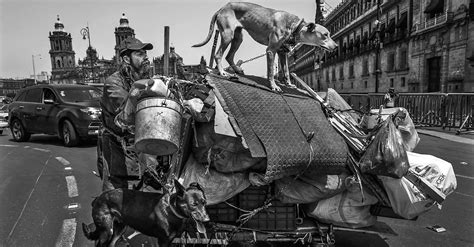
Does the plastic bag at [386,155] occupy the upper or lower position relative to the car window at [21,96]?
lower

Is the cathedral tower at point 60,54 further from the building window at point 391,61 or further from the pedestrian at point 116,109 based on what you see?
the pedestrian at point 116,109

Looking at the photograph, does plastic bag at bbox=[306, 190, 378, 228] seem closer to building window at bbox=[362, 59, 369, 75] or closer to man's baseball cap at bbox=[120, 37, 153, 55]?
man's baseball cap at bbox=[120, 37, 153, 55]

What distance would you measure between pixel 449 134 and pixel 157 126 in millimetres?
12194

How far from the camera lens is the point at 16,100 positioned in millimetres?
12211

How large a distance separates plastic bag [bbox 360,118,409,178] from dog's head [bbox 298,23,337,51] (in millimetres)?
1388

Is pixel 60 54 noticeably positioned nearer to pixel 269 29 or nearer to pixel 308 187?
pixel 269 29

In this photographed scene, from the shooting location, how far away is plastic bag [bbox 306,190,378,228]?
333cm

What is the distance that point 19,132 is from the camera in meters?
11.8

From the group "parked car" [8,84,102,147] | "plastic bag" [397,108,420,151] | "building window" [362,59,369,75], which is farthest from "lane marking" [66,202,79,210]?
"building window" [362,59,369,75]

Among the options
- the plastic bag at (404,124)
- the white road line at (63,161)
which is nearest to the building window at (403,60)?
the plastic bag at (404,124)

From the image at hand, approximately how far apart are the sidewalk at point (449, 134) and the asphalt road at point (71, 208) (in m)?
1.71

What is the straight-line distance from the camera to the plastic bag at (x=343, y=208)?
10.9ft

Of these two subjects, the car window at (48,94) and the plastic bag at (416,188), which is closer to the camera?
the plastic bag at (416,188)

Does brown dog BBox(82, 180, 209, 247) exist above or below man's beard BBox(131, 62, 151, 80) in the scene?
below
